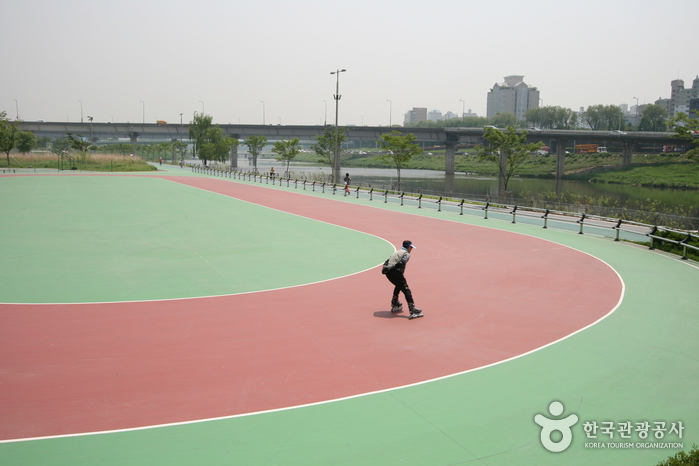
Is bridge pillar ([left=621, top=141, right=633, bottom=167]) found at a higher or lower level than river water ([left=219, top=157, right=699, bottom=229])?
higher

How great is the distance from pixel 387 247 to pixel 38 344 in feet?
41.4

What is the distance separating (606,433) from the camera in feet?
23.5

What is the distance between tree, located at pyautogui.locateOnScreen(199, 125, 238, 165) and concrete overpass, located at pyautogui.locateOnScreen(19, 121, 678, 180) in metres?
12.5

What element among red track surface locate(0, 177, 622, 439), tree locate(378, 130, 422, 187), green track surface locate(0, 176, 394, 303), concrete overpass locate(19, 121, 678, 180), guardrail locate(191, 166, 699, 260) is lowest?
red track surface locate(0, 177, 622, 439)

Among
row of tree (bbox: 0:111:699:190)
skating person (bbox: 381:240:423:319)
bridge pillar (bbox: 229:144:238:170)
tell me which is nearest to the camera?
skating person (bbox: 381:240:423:319)

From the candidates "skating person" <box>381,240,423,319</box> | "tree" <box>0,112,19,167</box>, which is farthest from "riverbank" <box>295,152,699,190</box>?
"skating person" <box>381,240,423,319</box>

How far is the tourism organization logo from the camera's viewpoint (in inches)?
272

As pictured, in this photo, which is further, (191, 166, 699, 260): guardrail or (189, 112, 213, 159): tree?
(189, 112, 213, 159): tree

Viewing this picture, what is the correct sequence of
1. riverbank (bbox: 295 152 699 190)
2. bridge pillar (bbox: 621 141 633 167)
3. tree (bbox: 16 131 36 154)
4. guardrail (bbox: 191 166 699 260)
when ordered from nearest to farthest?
1. guardrail (bbox: 191 166 699 260)
2. riverbank (bbox: 295 152 699 190)
3. tree (bbox: 16 131 36 154)
4. bridge pillar (bbox: 621 141 633 167)

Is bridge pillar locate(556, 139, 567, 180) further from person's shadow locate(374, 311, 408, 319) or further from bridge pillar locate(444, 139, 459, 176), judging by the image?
person's shadow locate(374, 311, 408, 319)

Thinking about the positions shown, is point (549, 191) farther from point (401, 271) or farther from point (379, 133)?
point (401, 271)

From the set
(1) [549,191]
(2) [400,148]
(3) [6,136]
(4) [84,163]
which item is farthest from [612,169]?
(3) [6,136]

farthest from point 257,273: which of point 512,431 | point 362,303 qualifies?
point 512,431

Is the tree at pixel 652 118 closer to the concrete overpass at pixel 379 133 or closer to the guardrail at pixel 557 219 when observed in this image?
the concrete overpass at pixel 379 133
